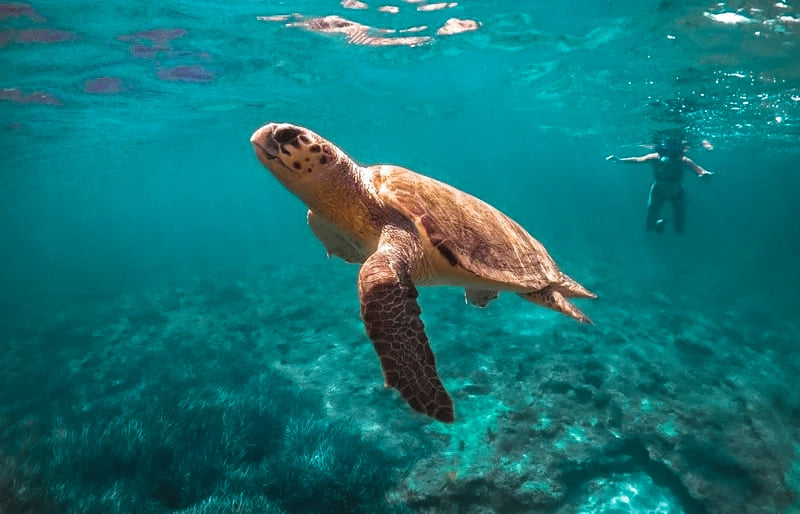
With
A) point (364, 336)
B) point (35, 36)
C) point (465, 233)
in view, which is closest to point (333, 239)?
point (465, 233)

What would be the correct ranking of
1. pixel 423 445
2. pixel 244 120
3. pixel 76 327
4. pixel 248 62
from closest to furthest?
pixel 423 445, pixel 76 327, pixel 248 62, pixel 244 120

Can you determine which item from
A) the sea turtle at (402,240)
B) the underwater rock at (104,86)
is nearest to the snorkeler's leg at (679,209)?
the sea turtle at (402,240)

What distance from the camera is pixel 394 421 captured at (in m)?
6.49

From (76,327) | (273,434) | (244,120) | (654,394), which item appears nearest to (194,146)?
(244,120)

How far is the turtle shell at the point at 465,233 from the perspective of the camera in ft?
10.3

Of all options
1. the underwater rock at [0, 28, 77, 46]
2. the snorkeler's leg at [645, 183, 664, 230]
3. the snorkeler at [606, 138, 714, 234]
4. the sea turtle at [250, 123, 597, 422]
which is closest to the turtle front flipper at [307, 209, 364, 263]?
the sea turtle at [250, 123, 597, 422]

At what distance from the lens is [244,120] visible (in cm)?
2559

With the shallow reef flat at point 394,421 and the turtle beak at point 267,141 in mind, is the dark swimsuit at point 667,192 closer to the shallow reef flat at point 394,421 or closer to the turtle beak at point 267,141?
the shallow reef flat at point 394,421

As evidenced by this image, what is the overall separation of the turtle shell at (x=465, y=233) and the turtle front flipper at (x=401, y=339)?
63 centimetres

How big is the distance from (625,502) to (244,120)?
26489mm

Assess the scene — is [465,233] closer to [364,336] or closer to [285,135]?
[285,135]

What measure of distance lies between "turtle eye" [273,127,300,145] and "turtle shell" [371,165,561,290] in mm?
814

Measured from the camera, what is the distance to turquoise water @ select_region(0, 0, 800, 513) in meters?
5.43

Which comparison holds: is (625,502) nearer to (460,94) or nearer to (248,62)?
(248,62)
